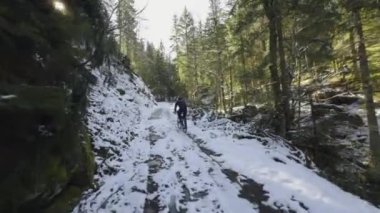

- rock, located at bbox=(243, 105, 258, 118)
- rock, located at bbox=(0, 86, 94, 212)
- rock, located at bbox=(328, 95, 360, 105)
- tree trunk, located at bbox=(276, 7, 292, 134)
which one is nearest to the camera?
rock, located at bbox=(0, 86, 94, 212)

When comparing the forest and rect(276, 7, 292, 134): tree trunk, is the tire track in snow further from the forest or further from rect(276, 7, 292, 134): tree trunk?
rect(276, 7, 292, 134): tree trunk

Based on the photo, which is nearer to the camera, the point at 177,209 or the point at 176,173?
the point at 177,209

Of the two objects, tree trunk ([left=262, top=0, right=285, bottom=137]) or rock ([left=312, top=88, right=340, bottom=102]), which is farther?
rock ([left=312, top=88, right=340, bottom=102])

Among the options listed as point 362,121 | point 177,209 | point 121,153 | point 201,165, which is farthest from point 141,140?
point 362,121

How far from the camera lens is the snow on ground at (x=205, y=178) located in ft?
27.2

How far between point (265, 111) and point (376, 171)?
7019 mm

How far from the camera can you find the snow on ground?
8.30 m

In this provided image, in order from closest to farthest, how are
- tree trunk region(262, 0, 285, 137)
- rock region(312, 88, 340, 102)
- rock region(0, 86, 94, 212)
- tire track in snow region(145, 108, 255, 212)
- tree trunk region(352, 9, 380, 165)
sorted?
rock region(0, 86, 94, 212) → tire track in snow region(145, 108, 255, 212) → tree trunk region(352, 9, 380, 165) → tree trunk region(262, 0, 285, 137) → rock region(312, 88, 340, 102)

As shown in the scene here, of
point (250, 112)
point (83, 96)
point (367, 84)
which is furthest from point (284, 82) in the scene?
point (83, 96)

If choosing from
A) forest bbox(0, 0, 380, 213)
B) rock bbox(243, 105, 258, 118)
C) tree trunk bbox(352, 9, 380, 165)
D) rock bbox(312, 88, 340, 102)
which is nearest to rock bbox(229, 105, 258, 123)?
rock bbox(243, 105, 258, 118)

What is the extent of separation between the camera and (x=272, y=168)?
429 inches

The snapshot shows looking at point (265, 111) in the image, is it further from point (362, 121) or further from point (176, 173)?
point (176, 173)

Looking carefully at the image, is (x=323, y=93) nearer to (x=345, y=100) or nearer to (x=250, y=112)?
(x=345, y=100)

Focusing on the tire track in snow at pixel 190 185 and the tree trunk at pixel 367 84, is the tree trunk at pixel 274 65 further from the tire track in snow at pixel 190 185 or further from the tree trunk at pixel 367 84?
the tire track in snow at pixel 190 185
